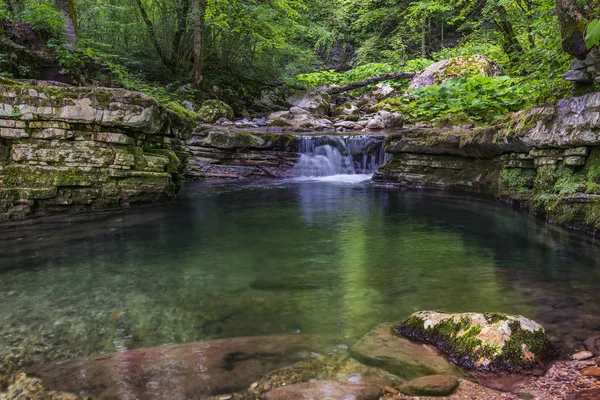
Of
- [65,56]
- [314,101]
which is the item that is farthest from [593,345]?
[314,101]

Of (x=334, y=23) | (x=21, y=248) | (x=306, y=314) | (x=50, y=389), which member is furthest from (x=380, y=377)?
(x=334, y=23)

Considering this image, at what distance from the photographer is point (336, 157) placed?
44.5 feet

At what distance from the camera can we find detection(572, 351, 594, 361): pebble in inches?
95.5

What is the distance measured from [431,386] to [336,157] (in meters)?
11.7

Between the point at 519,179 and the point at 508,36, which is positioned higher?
the point at 508,36

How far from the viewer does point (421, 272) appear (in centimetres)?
419

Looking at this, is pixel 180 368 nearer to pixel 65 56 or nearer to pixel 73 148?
pixel 73 148


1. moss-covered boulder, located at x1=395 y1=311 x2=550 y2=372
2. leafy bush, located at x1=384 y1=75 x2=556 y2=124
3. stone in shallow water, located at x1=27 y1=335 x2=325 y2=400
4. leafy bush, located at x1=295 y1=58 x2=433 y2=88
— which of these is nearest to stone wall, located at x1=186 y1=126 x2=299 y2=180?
leafy bush, located at x1=384 y1=75 x2=556 y2=124

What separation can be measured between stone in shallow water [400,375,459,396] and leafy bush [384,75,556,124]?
34.6 feet

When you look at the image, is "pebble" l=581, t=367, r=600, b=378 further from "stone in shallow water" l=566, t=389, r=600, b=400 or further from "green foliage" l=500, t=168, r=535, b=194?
"green foliage" l=500, t=168, r=535, b=194

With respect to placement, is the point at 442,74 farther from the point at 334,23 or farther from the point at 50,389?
the point at 50,389

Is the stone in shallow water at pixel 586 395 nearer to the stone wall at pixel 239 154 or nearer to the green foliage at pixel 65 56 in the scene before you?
the stone wall at pixel 239 154

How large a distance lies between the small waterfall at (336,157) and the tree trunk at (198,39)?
21.9ft

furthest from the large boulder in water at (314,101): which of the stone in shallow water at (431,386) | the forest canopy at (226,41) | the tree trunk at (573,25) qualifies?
the stone in shallow water at (431,386)
